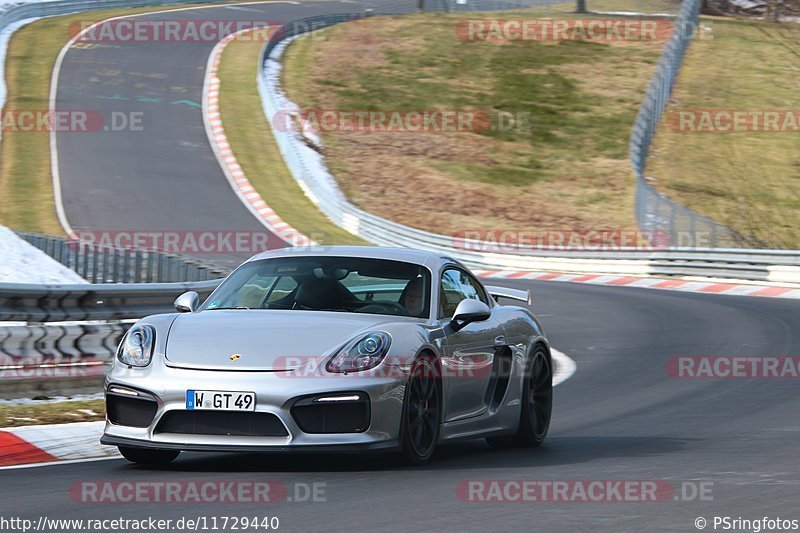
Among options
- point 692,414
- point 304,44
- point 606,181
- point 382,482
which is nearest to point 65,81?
point 304,44

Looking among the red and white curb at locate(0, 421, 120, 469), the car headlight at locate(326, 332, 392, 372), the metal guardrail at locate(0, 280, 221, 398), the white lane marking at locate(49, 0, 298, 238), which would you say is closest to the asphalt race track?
the red and white curb at locate(0, 421, 120, 469)

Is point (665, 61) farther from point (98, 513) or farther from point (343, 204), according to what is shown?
point (98, 513)

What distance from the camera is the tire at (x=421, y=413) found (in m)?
7.29

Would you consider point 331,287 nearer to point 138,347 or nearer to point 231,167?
point 138,347

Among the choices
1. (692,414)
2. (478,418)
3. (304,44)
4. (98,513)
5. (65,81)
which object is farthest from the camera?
(304,44)

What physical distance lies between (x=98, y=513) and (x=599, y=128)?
141 ft

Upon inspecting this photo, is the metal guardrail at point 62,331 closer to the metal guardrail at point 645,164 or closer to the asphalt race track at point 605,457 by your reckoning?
the asphalt race track at point 605,457

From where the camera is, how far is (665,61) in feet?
153

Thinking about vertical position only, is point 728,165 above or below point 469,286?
below

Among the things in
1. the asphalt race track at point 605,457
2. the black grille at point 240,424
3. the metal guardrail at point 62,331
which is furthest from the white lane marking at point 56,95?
the black grille at point 240,424

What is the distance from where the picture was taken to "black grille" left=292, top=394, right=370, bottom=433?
6.96m

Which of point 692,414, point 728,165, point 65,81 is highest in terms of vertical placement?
point 692,414

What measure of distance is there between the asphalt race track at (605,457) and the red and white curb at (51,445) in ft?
1.13

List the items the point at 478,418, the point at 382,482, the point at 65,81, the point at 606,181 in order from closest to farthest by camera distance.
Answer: the point at 382,482 → the point at 478,418 → the point at 606,181 → the point at 65,81
